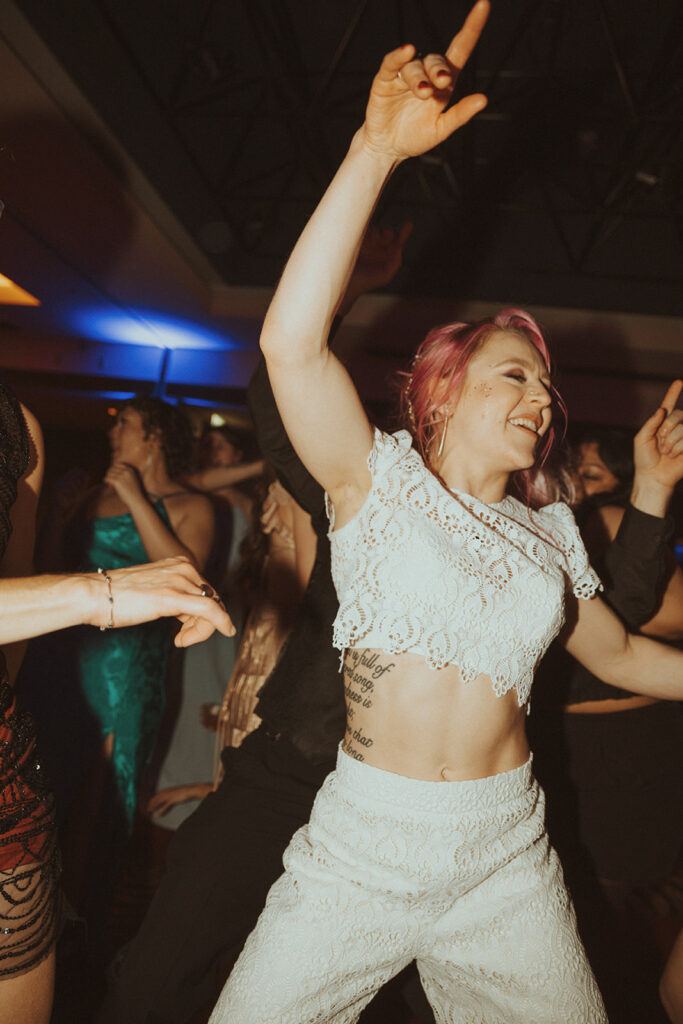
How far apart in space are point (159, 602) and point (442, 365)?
916 millimetres

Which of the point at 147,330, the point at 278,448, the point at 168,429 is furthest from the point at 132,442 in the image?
the point at 147,330

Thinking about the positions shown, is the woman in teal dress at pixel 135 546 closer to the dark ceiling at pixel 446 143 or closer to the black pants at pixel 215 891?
the black pants at pixel 215 891

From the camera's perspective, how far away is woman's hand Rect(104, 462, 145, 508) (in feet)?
7.77

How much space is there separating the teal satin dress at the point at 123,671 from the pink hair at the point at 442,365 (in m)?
1.44

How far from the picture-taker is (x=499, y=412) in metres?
1.42

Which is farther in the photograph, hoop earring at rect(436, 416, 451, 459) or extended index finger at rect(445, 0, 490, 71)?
hoop earring at rect(436, 416, 451, 459)

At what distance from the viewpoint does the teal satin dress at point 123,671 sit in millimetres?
2531

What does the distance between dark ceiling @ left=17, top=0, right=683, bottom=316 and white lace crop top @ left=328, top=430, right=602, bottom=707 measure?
3193 mm

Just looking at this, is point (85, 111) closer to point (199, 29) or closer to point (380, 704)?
point (199, 29)

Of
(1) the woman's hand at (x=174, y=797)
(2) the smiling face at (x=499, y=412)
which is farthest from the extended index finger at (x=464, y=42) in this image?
(1) the woman's hand at (x=174, y=797)

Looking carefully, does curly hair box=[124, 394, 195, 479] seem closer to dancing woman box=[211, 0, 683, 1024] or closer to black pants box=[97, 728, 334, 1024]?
black pants box=[97, 728, 334, 1024]

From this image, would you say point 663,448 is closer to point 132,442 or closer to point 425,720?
point 425,720

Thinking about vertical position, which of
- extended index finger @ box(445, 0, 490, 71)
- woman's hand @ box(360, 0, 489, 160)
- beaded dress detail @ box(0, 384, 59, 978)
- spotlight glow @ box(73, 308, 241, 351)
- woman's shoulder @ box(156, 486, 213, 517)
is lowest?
beaded dress detail @ box(0, 384, 59, 978)

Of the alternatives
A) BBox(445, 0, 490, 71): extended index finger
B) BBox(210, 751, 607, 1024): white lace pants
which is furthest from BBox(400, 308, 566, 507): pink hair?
BBox(210, 751, 607, 1024): white lace pants
